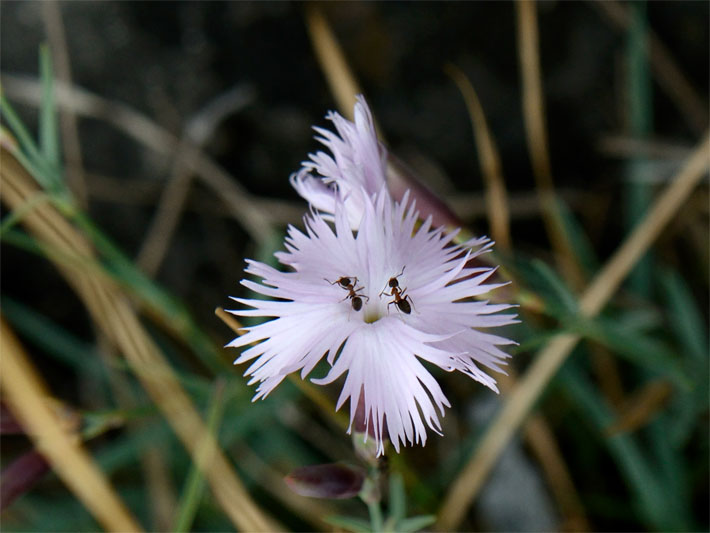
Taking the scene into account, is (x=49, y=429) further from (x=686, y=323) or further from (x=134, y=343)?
(x=686, y=323)

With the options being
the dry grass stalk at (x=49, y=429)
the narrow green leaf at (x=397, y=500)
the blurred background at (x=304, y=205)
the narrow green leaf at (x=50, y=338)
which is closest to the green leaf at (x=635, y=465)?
the blurred background at (x=304, y=205)

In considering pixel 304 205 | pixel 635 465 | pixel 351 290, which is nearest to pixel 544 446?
pixel 635 465

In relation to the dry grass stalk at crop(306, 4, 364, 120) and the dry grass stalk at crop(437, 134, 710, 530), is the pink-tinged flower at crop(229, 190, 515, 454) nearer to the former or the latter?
the dry grass stalk at crop(437, 134, 710, 530)

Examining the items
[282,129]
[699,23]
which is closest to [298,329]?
[282,129]

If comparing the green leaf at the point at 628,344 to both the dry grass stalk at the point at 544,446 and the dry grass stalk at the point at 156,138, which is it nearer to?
the dry grass stalk at the point at 544,446

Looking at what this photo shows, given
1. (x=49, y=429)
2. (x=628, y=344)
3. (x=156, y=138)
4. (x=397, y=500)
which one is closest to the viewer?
(x=49, y=429)
